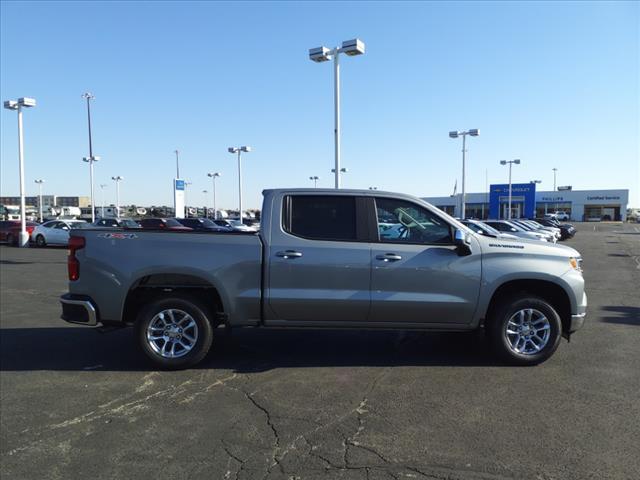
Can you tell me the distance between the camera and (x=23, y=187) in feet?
94.2


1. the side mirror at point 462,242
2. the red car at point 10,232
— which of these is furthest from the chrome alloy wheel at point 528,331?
the red car at point 10,232

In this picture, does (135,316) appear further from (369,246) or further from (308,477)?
(308,477)

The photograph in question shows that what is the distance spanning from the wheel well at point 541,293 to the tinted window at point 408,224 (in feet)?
2.93

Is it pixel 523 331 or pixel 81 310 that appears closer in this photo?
pixel 81 310

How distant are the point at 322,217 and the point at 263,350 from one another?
1.99m

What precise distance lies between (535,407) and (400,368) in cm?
154

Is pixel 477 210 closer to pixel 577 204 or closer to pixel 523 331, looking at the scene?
pixel 577 204

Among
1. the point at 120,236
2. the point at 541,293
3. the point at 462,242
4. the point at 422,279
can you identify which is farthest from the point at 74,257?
the point at 541,293

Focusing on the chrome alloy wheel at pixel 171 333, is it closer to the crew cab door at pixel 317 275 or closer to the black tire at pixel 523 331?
the crew cab door at pixel 317 275

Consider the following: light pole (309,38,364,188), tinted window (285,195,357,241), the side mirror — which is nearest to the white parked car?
light pole (309,38,364,188)

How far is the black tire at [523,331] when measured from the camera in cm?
578

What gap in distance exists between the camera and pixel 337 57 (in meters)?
17.9

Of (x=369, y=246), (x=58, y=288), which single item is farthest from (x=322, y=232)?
(x=58, y=288)

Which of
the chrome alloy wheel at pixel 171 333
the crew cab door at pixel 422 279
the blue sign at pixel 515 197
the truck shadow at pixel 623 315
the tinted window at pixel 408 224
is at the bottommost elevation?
the truck shadow at pixel 623 315
